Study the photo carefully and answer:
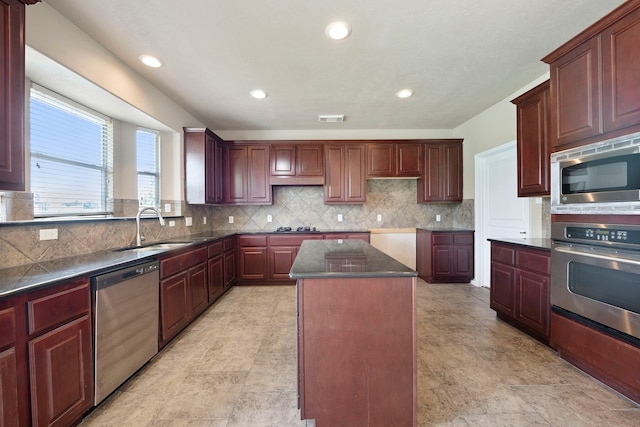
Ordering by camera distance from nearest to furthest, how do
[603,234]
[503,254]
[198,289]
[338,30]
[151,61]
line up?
[603,234]
[338,30]
[151,61]
[503,254]
[198,289]

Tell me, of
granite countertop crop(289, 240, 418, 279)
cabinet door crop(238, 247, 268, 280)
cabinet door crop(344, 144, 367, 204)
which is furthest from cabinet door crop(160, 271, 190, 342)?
cabinet door crop(344, 144, 367, 204)

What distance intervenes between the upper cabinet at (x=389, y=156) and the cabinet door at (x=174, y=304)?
3289 millimetres

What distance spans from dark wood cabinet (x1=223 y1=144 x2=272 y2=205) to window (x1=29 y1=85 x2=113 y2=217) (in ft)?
5.85

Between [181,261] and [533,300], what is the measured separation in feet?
11.4

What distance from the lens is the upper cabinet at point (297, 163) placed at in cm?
442

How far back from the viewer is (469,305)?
330 centimetres

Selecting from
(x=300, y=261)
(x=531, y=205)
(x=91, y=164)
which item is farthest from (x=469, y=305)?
(x=91, y=164)

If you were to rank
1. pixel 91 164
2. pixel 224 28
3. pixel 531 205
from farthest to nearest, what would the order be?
pixel 531 205 → pixel 91 164 → pixel 224 28

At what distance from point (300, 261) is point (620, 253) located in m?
2.10

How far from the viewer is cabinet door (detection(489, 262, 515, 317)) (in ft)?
8.70

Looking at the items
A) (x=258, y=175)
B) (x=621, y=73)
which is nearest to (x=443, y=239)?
(x=621, y=73)

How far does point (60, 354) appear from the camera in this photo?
4.48 feet

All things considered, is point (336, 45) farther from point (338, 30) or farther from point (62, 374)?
point (62, 374)

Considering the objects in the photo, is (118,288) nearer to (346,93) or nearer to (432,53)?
(346,93)
